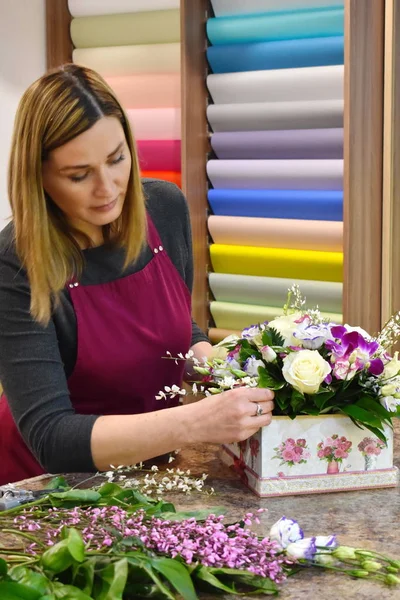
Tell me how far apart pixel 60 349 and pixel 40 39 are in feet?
9.35

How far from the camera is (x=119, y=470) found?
2.15m

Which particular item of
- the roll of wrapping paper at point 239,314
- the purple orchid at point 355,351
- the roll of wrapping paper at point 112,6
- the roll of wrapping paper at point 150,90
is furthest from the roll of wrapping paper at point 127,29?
the purple orchid at point 355,351

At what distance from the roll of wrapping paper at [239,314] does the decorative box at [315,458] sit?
2.10 m

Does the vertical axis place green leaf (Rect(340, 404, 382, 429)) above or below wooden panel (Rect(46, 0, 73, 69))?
below

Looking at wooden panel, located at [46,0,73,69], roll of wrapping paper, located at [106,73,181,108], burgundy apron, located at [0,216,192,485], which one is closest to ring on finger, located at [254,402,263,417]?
burgundy apron, located at [0,216,192,485]

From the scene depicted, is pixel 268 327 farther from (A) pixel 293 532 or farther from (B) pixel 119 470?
(A) pixel 293 532

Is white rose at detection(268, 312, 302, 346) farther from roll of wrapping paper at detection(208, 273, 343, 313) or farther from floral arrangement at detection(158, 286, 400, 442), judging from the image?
→ roll of wrapping paper at detection(208, 273, 343, 313)

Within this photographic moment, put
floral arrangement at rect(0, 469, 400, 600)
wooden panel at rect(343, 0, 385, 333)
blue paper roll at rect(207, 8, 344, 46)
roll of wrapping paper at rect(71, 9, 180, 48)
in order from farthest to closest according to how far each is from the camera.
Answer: roll of wrapping paper at rect(71, 9, 180, 48) < blue paper roll at rect(207, 8, 344, 46) < wooden panel at rect(343, 0, 385, 333) < floral arrangement at rect(0, 469, 400, 600)

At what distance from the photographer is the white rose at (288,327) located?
6.77ft

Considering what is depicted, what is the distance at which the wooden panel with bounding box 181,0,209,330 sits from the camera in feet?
13.8

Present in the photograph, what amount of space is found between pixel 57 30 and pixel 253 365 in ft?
10.5

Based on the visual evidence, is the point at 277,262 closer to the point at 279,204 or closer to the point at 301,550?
the point at 279,204

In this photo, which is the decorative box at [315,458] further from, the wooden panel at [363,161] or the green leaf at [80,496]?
the wooden panel at [363,161]

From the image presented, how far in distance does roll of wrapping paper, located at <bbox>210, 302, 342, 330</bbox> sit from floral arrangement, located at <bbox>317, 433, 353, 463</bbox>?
2111mm
